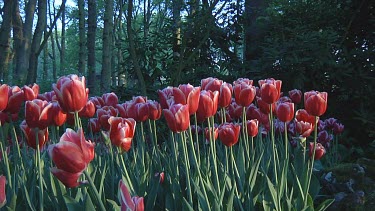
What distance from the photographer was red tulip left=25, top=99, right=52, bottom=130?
1.72 meters

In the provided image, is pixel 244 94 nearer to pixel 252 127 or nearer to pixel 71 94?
pixel 252 127

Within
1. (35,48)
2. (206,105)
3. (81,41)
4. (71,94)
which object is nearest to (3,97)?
(71,94)

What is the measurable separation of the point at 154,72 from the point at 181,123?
483cm

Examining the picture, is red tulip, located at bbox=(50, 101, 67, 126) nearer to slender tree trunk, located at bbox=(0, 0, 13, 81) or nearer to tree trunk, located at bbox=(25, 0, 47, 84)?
slender tree trunk, located at bbox=(0, 0, 13, 81)

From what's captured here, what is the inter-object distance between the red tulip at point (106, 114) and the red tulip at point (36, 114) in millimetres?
706

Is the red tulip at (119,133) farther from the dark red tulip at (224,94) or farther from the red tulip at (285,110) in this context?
the red tulip at (285,110)

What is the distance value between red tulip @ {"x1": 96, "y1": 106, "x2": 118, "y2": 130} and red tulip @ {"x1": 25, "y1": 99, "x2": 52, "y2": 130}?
0.71m

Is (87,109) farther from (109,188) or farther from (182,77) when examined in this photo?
(182,77)

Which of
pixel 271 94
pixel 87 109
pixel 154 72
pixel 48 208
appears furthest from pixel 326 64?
pixel 48 208

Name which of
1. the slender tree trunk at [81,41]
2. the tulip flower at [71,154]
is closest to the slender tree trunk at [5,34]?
the slender tree trunk at [81,41]

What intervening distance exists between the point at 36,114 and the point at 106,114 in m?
0.81

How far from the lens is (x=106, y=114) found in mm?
2529

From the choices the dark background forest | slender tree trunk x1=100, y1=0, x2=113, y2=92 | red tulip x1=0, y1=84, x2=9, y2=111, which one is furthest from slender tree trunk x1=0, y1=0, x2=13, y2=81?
red tulip x1=0, y1=84, x2=9, y2=111

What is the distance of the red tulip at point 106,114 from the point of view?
2.48 meters
